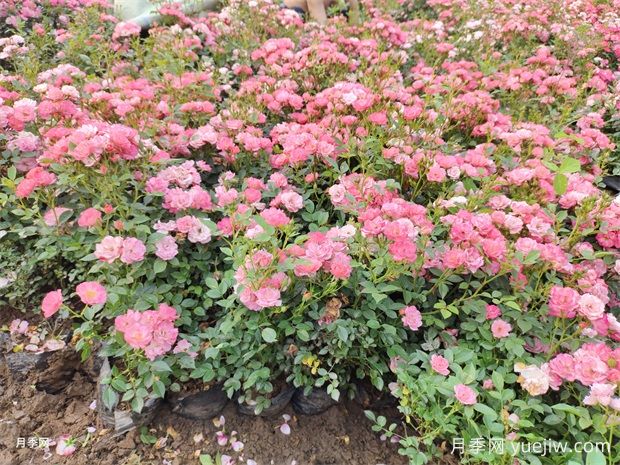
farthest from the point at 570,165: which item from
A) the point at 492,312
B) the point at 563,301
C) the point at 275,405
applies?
the point at 275,405

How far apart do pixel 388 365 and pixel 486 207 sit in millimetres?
815

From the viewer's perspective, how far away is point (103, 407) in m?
1.76

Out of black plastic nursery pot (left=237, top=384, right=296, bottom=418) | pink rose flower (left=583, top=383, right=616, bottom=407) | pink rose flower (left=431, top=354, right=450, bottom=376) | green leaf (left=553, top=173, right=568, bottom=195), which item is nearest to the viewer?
pink rose flower (left=583, top=383, right=616, bottom=407)

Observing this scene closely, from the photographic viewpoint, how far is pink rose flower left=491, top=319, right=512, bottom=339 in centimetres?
164

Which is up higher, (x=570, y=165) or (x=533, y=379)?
(x=570, y=165)

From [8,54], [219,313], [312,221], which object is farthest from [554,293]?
[8,54]

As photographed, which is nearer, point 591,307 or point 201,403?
point 591,307

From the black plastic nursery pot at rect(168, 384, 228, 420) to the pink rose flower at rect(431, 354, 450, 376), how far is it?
826mm

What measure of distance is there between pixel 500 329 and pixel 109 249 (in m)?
1.46

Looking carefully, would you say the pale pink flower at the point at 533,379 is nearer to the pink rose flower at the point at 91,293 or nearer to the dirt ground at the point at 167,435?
the dirt ground at the point at 167,435

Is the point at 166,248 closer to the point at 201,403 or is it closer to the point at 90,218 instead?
the point at 90,218

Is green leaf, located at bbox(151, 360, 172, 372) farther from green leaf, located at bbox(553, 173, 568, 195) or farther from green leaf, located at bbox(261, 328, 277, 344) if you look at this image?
green leaf, located at bbox(553, 173, 568, 195)

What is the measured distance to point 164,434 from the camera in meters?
1.77

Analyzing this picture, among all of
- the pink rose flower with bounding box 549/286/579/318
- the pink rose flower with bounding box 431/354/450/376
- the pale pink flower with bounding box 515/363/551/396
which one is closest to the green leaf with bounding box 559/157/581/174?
the pink rose flower with bounding box 549/286/579/318
